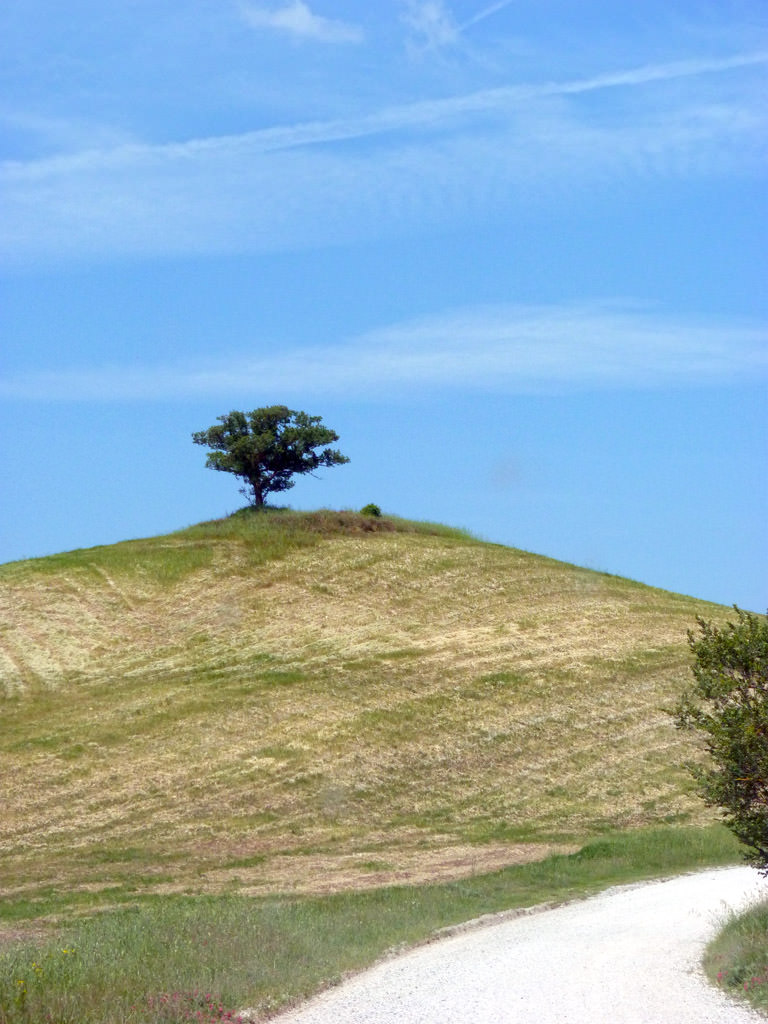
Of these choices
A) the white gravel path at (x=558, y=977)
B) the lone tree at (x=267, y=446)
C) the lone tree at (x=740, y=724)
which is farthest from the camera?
the lone tree at (x=267, y=446)

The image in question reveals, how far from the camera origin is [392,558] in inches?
1994

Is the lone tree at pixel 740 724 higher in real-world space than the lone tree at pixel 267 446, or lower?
lower

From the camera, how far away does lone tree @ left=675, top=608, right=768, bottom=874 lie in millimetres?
13508

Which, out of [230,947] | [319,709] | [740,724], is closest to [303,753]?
[319,709]

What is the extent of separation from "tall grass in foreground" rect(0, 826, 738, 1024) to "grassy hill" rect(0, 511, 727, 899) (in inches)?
142

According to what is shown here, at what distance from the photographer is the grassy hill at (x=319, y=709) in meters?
28.6

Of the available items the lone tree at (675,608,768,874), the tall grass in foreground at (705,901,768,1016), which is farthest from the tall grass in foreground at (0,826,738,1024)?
the lone tree at (675,608,768,874)

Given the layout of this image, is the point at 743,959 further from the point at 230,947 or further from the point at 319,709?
the point at 319,709

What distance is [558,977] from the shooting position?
12.3 meters

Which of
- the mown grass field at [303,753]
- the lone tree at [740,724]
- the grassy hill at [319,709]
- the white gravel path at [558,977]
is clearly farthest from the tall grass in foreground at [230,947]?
the lone tree at [740,724]

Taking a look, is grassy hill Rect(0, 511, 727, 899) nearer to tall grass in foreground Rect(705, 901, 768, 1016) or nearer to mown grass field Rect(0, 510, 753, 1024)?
mown grass field Rect(0, 510, 753, 1024)

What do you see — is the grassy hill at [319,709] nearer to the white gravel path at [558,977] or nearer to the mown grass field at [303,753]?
the mown grass field at [303,753]

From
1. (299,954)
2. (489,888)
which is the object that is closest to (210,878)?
(489,888)

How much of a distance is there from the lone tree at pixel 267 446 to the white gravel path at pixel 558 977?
129ft
